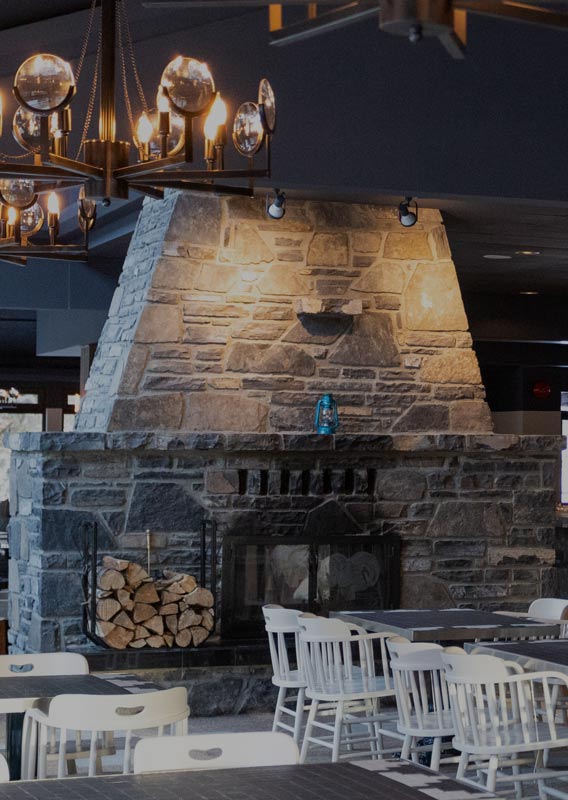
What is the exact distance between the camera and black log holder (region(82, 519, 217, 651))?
7.13m

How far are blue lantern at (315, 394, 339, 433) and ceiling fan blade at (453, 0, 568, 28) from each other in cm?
486

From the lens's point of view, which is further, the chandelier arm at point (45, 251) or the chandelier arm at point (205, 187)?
the chandelier arm at point (45, 251)

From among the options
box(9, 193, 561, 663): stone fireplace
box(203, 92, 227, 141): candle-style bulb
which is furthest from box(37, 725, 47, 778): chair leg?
box(9, 193, 561, 663): stone fireplace

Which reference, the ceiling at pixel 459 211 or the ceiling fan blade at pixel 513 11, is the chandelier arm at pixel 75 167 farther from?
the ceiling at pixel 459 211

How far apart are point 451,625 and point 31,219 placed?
2.69 meters

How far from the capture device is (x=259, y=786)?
2.88m

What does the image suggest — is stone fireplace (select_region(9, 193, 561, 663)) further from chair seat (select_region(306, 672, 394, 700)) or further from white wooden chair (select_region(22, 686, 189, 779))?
white wooden chair (select_region(22, 686, 189, 779))

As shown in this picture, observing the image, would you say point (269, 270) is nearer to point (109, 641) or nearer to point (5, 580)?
point (109, 641)

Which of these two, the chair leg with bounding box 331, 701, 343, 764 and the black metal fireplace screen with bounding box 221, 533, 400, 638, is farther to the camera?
the black metal fireplace screen with bounding box 221, 533, 400, 638

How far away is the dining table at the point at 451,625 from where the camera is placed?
5.95 m

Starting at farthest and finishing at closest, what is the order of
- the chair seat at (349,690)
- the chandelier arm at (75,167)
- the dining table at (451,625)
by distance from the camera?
1. the dining table at (451,625)
2. the chair seat at (349,690)
3. the chandelier arm at (75,167)

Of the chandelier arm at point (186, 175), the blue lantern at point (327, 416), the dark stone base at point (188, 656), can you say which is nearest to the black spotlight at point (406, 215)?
the blue lantern at point (327, 416)

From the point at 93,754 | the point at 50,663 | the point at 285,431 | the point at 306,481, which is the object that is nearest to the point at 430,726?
the point at 50,663

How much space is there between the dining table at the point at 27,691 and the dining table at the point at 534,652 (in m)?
1.69
